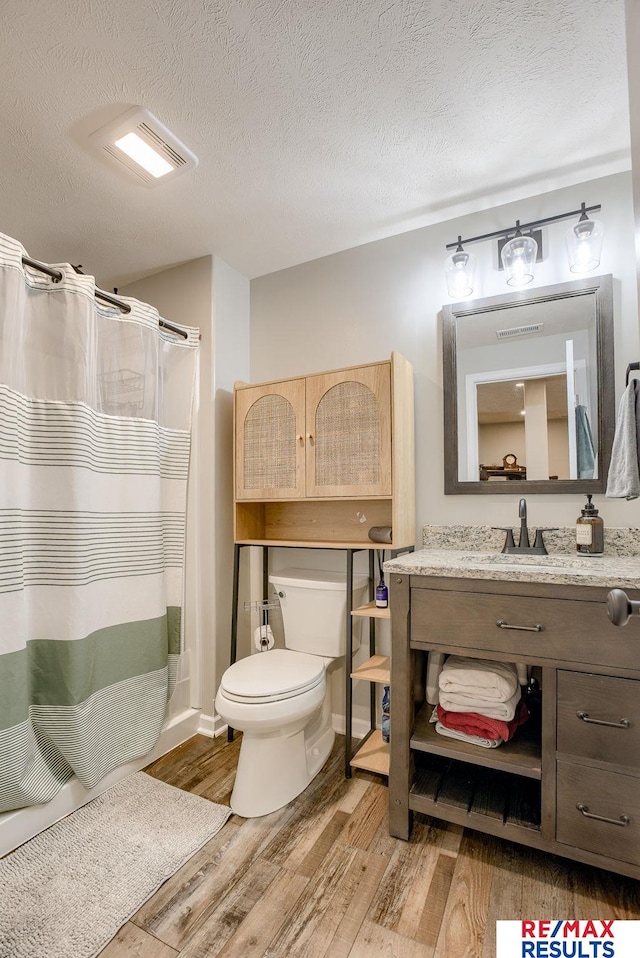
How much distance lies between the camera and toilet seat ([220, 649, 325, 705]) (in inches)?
66.3

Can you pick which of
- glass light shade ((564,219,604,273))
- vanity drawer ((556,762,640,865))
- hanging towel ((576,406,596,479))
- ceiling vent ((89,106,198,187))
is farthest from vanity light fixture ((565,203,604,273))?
vanity drawer ((556,762,640,865))

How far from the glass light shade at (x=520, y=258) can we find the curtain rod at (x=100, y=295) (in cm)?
151

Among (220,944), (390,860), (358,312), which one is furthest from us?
(358,312)

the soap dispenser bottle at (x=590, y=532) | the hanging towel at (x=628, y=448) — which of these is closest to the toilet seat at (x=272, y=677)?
the soap dispenser bottle at (x=590, y=532)

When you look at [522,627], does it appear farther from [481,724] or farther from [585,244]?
[585,244]

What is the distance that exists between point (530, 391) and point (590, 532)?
61 centimetres

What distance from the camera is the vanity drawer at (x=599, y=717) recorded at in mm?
1264

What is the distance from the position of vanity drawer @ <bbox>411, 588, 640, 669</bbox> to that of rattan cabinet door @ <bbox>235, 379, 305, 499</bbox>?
84cm

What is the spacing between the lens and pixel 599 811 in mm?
1296

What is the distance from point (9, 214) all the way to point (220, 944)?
269 centimetres

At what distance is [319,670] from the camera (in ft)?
6.17


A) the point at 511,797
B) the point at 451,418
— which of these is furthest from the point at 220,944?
the point at 451,418

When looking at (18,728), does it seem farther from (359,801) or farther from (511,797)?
(511,797)

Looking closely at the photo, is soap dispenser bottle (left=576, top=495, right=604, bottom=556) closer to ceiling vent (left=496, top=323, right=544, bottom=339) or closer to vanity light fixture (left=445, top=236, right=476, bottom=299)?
ceiling vent (left=496, top=323, right=544, bottom=339)
